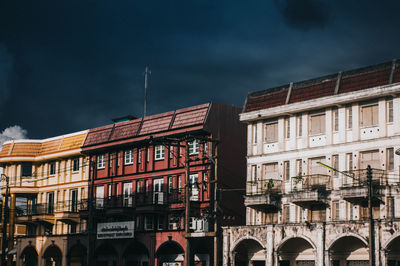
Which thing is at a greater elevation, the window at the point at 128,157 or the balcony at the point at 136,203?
the window at the point at 128,157

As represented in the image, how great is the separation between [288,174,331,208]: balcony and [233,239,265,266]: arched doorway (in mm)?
5218

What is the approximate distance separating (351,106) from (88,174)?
103 feet

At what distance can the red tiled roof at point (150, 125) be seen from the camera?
191 feet

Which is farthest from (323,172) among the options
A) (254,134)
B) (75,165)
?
→ (75,165)

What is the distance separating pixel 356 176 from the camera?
46.0m

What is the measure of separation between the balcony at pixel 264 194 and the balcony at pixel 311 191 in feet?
4.70

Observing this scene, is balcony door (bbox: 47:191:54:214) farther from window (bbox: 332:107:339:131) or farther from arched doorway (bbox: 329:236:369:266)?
arched doorway (bbox: 329:236:369:266)

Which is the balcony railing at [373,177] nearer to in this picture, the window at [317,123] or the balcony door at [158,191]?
the window at [317,123]

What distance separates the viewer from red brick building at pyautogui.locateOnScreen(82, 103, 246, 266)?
185ft

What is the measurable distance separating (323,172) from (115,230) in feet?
70.0

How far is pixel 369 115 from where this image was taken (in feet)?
154

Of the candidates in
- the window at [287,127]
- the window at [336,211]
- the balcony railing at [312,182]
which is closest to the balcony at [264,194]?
the balcony railing at [312,182]

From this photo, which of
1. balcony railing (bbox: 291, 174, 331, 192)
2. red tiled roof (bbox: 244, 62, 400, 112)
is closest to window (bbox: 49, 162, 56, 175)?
red tiled roof (bbox: 244, 62, 400, 112)

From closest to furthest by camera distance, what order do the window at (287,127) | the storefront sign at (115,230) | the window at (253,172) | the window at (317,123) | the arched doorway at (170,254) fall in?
the window at (317,123) < the window at (287,127) < the window at (253,172) < the arched doorway at (170,254) < the storefront sign at (115,230)
